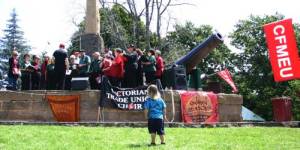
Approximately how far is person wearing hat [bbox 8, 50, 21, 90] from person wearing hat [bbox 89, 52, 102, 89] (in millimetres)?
2423

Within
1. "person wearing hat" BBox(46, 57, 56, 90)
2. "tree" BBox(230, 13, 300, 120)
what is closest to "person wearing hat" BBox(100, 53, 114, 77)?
"person wearing hat" BBox(46, 57, 56, 90)

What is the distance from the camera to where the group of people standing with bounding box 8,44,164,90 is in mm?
16125

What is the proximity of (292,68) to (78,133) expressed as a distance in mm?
7453

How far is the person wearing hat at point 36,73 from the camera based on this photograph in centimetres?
1709

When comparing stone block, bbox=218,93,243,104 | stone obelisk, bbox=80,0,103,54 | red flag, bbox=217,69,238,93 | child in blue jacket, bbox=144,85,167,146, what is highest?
stone obelisk, bbox=80,0,103,54

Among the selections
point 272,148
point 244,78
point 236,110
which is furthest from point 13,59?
point 244,78

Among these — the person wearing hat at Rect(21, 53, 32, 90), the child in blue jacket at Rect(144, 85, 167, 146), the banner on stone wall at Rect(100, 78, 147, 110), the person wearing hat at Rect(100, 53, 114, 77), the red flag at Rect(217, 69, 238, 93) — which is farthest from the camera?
the red flag at Rect(217, 69, 238, 93)

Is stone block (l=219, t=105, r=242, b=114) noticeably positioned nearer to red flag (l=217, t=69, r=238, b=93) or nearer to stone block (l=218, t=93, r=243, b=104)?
stone block (l=218, t=93, r=243, b=104)

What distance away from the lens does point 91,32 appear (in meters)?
21.9

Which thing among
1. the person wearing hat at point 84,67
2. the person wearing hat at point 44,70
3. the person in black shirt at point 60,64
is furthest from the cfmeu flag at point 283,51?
the person wearing hat at point 44,70

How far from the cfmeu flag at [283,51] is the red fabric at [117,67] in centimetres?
477

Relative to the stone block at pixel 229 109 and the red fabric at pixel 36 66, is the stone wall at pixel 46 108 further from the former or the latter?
the stone block at pixel 229 109

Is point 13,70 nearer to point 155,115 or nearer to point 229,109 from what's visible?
point 155,115

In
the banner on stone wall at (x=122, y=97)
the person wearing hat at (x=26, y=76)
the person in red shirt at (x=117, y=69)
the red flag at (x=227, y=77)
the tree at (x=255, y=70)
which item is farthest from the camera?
the tree at (x=255, y=70)
